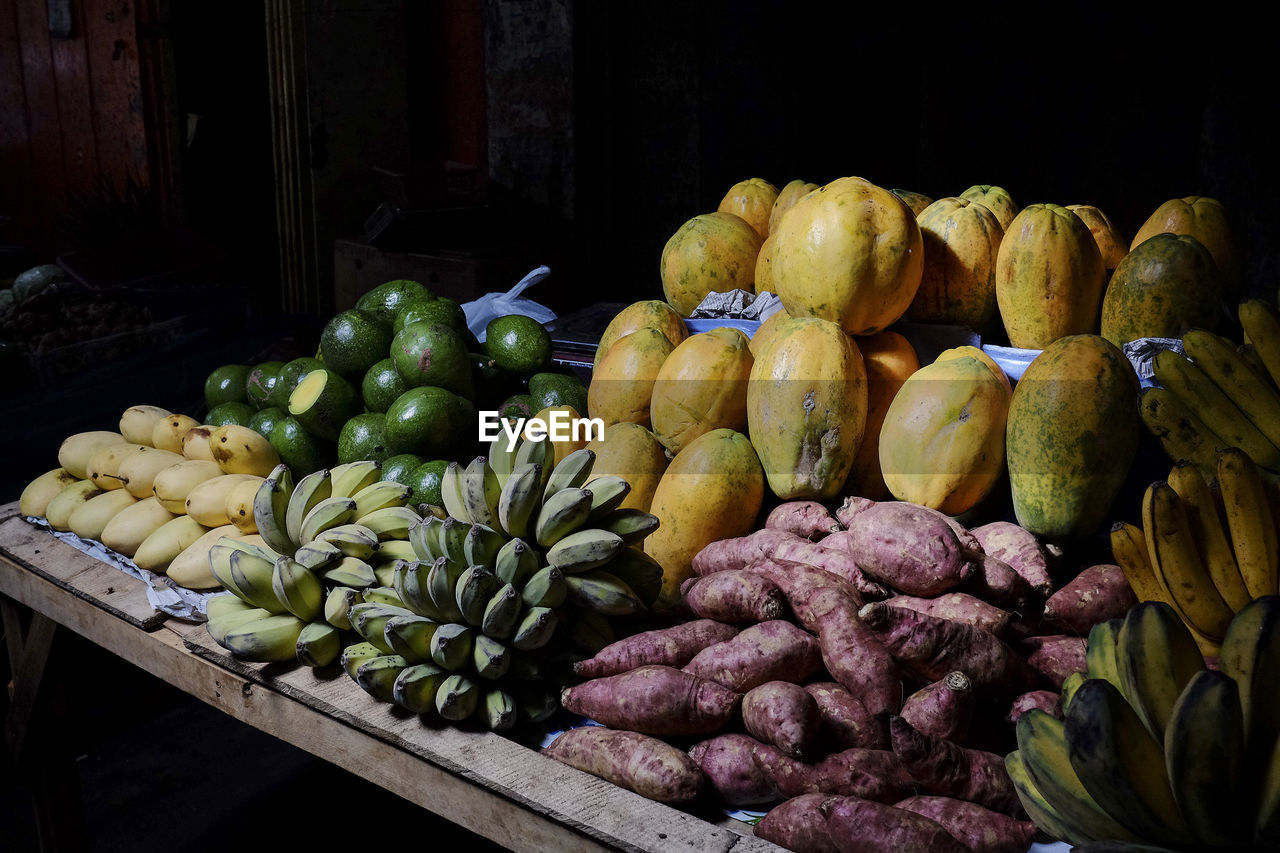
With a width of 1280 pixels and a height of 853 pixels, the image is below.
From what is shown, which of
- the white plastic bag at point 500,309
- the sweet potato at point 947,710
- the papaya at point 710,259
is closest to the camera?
the sweet potato at point 947,710

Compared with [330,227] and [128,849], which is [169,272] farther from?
[128,849]

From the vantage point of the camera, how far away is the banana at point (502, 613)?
1529 mm

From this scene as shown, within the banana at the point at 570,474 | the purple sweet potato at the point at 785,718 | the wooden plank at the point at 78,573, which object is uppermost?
the banana at the point at 570,474

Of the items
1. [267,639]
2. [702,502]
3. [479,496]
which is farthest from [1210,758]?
[267,639]

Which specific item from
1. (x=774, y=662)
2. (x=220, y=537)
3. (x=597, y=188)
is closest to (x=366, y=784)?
(x=220, y=537)

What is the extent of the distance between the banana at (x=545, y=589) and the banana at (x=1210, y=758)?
92 centimetres

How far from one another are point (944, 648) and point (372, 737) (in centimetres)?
98

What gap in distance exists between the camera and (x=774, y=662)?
1491 millimetres

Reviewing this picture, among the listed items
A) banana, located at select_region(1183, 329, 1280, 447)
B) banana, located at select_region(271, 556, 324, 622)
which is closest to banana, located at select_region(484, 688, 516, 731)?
A: banana, located at select_region(271, 556, 324, 622)

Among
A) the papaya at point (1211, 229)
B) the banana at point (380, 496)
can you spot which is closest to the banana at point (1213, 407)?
the papaya at point (1211, 229)

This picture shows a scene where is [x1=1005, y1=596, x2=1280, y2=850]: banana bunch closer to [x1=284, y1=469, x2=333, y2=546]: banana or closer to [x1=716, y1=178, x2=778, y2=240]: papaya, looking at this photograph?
[x1=284, y1=469, x2=333, y2=546]: banana

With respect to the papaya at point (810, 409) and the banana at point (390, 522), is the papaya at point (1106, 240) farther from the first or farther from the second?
→ the banana at point (390, 522)

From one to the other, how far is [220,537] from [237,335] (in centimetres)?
217

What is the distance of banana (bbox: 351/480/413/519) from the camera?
6.61ft
